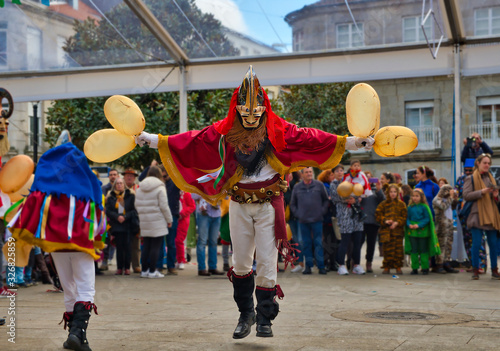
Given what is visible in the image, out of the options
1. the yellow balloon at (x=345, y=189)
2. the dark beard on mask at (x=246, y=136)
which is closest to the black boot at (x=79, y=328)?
the dark beard on mask at (x=246, y=136)

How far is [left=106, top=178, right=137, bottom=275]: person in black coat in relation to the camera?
11.6 m

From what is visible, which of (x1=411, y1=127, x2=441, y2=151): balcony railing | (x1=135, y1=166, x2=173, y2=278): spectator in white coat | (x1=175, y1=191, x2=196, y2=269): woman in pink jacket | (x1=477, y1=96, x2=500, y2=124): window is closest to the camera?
(x1=135, y1=166, x2=173, y2=278): spectator in white coat

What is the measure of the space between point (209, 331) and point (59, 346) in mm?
1230

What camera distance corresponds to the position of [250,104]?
216 inches

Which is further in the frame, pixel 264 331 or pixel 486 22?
pixel 486 22

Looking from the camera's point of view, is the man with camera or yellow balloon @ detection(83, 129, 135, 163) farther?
the man with camera

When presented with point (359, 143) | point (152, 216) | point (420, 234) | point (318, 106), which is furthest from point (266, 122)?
point (318, 106)

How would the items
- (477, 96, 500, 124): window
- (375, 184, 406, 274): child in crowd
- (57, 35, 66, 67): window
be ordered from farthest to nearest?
(477, 96, 500, 124): window → (57, 35, 66, 67): window → (375, 184, 406, 274): child in crowd

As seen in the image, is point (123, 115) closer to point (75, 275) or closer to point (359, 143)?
point (75, 275)

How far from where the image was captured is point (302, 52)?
1247 cm

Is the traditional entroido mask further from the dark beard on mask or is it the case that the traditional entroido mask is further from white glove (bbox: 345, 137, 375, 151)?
white glove (bbox: 345, 137, 375, 151)

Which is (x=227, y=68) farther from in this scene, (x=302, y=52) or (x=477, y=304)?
(x=477, y=304)

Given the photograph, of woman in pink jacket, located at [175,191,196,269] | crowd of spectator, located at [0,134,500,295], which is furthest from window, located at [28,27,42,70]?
woman in pink jacket, located at [175,191,196,269]

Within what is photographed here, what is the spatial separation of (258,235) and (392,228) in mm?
6298
